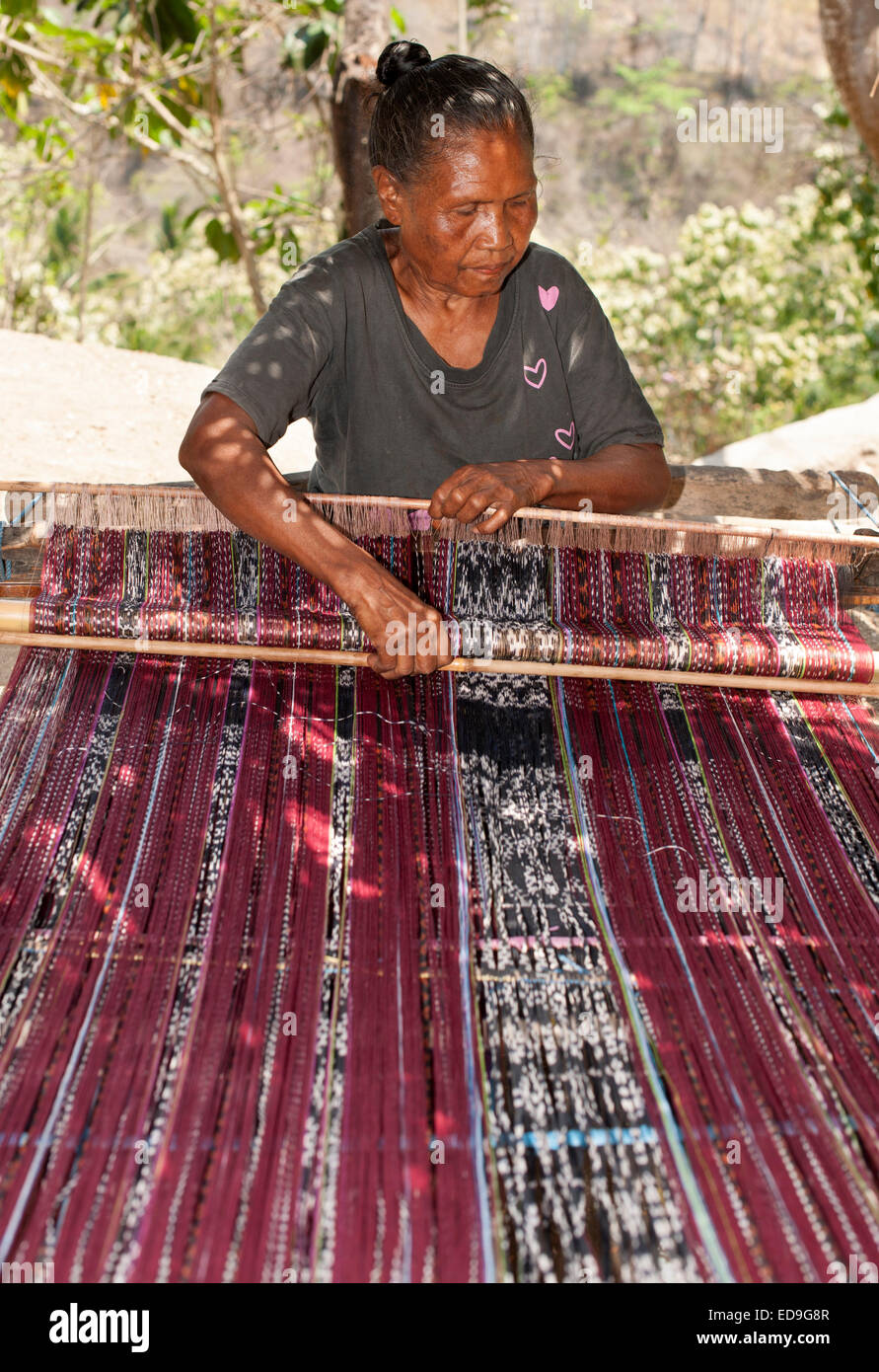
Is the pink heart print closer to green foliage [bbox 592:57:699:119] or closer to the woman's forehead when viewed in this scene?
the woman's forehead

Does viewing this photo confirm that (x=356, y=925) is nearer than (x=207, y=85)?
Yes

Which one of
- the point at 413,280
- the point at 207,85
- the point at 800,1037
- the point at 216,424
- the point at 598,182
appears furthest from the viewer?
the point at 598,182

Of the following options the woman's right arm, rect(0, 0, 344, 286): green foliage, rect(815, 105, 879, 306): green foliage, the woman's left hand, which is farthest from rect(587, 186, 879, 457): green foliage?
the woman's right arm

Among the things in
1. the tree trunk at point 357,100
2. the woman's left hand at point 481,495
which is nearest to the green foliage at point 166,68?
the tree trunk at point 357,100

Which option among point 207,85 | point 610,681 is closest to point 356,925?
point 610,681

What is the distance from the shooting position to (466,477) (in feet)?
6.86

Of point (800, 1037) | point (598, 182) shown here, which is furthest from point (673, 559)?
point (598, 182)

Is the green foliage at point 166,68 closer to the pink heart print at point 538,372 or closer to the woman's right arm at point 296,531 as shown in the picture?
the pink heart print at point 538,372

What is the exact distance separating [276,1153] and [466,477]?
1.24 metres

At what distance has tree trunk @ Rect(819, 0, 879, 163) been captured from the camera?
12.9 ft

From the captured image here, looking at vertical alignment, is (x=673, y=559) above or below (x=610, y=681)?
above
